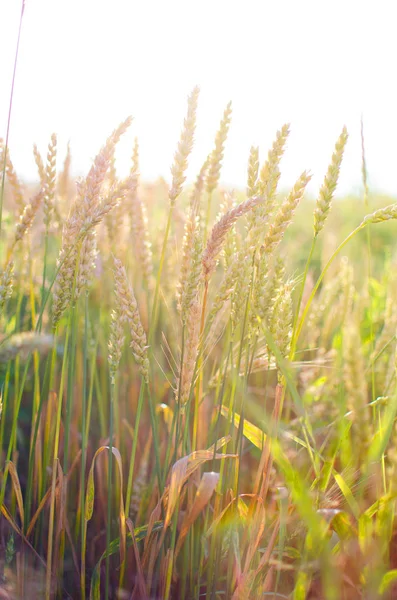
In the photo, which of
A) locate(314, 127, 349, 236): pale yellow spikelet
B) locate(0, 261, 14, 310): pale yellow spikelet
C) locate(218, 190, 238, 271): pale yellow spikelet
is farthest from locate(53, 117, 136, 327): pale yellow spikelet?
locate(314, 127, 349, 236): pale yellow spikelet

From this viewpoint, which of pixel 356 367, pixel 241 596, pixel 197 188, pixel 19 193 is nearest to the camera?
pixel 356 367

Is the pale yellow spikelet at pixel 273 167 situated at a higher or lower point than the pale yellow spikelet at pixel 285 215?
higher

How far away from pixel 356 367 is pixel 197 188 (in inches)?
37.2

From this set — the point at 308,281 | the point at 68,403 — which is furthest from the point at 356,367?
the point at 308,281

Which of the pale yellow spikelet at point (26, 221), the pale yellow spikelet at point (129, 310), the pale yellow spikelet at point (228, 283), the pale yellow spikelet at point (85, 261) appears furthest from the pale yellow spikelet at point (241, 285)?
the pale yellow spikelet at point (26, 221)

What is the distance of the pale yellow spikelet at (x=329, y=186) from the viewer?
113cm

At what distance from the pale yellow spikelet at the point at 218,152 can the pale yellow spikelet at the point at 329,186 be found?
0.29 m

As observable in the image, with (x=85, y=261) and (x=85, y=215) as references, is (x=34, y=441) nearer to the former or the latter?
(x=85, y=261)

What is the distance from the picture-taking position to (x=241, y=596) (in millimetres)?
1083

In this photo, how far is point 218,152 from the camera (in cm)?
133

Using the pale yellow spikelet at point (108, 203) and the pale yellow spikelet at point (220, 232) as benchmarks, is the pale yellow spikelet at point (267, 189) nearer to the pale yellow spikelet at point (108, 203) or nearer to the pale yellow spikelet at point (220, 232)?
the pale yellow spikelet at point (220, 232)

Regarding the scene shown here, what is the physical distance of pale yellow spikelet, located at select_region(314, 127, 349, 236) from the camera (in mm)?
1133

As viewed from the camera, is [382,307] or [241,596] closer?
[241,596]

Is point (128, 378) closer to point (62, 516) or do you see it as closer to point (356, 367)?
point (62, 516)
